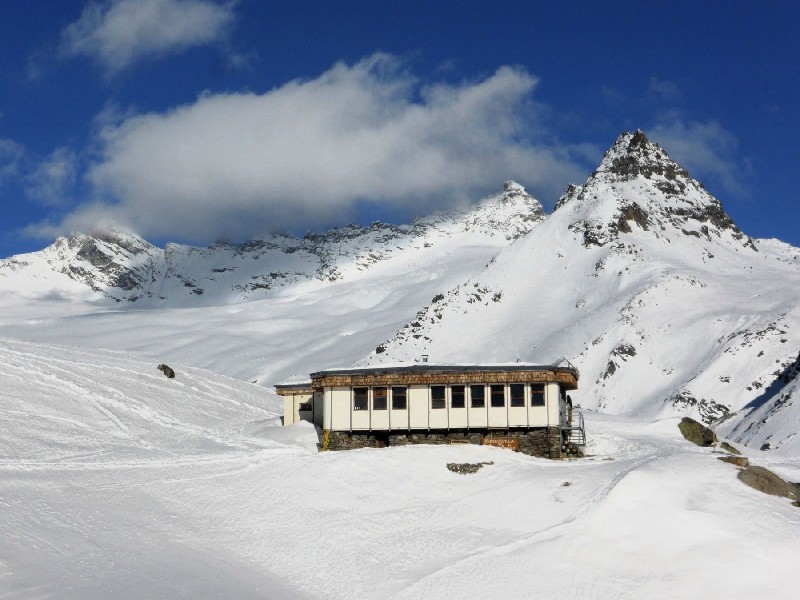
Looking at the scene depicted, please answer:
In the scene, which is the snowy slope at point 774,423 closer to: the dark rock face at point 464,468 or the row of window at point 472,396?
the row of window at point 472,396

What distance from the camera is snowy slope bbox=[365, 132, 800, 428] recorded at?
92.8m

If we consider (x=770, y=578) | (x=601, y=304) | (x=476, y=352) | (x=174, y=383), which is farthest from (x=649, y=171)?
(x=770, y=578)

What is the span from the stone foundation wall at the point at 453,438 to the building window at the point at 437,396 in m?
1.33

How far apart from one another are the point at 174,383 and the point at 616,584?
44.9 m

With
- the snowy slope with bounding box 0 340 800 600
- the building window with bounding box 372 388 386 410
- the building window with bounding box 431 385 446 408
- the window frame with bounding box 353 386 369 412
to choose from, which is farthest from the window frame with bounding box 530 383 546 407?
the window frame with bounding box 353 386 369 412

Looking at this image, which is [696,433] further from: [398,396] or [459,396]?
[398,396]

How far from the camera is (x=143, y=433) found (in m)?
46.2

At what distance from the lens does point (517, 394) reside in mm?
41531

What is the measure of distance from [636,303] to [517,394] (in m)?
76.6

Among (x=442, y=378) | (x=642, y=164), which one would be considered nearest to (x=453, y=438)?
(x=442, y=378)

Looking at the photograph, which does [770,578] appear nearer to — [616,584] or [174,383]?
[616,584]

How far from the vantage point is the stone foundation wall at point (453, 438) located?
4084 centimetres

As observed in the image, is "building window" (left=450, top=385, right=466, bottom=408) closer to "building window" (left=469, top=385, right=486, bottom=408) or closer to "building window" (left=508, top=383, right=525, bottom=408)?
"building window" (left=469, top=385, right=486, bottom=408)

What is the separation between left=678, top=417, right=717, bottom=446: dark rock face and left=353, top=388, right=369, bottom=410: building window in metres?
23.9
